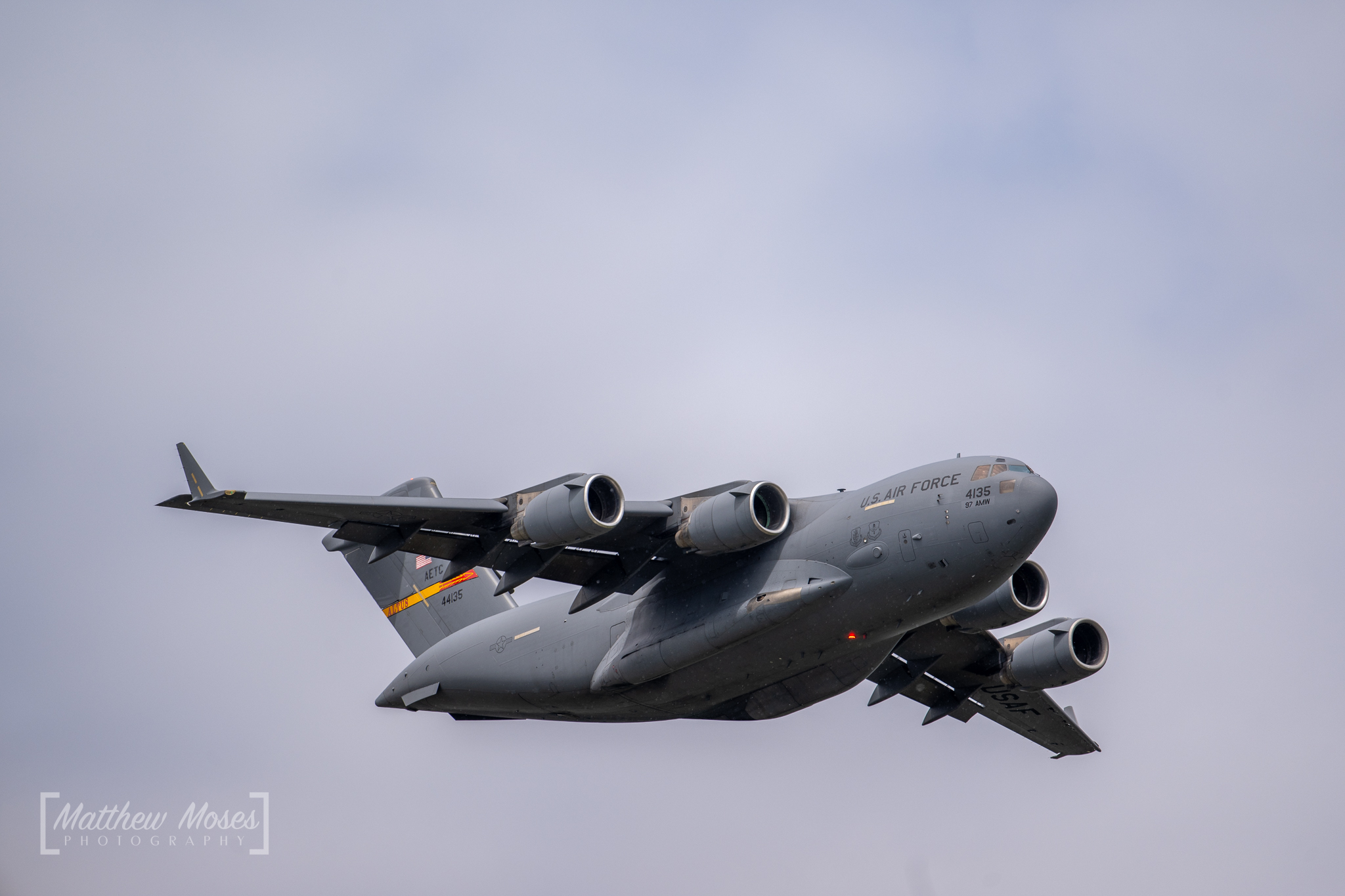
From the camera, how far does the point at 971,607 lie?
17891 mm

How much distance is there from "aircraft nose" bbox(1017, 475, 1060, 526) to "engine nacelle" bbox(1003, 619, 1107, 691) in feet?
17.6

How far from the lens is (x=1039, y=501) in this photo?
553 inches

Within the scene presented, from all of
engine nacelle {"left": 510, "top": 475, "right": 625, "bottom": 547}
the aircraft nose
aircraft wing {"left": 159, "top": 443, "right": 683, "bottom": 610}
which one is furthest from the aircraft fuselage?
engine nacelle {"left": 510, "top": 475, "right": 625, "bottom": 547}

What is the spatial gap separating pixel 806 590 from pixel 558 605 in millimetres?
4610

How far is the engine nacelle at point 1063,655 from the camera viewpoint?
18.8m

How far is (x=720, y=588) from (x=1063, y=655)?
19.9 feet

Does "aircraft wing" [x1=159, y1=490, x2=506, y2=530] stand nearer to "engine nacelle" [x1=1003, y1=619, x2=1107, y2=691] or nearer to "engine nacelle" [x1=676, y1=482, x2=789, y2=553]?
"engine nacelle" [x1=676, y1=482, x2=789, y2=553]

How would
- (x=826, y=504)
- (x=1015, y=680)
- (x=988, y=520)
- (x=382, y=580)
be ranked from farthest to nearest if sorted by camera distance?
(x=382, y=580)
(x=1015, y=680)
(x=826, y=504)
(x=988, y=520)

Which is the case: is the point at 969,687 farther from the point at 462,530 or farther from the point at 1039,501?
the point at 462,530

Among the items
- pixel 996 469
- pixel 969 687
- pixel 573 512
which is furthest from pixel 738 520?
pixel 969 687

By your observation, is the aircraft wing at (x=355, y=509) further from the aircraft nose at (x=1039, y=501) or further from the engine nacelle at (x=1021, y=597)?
the engine nacelle at (x=1021, y=597)

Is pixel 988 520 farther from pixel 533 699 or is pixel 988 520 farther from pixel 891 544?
pixel 533 699

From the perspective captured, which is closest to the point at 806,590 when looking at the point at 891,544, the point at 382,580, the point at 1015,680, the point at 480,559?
the point at 891,544

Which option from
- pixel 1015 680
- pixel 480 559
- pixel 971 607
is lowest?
pixel 1015 680
